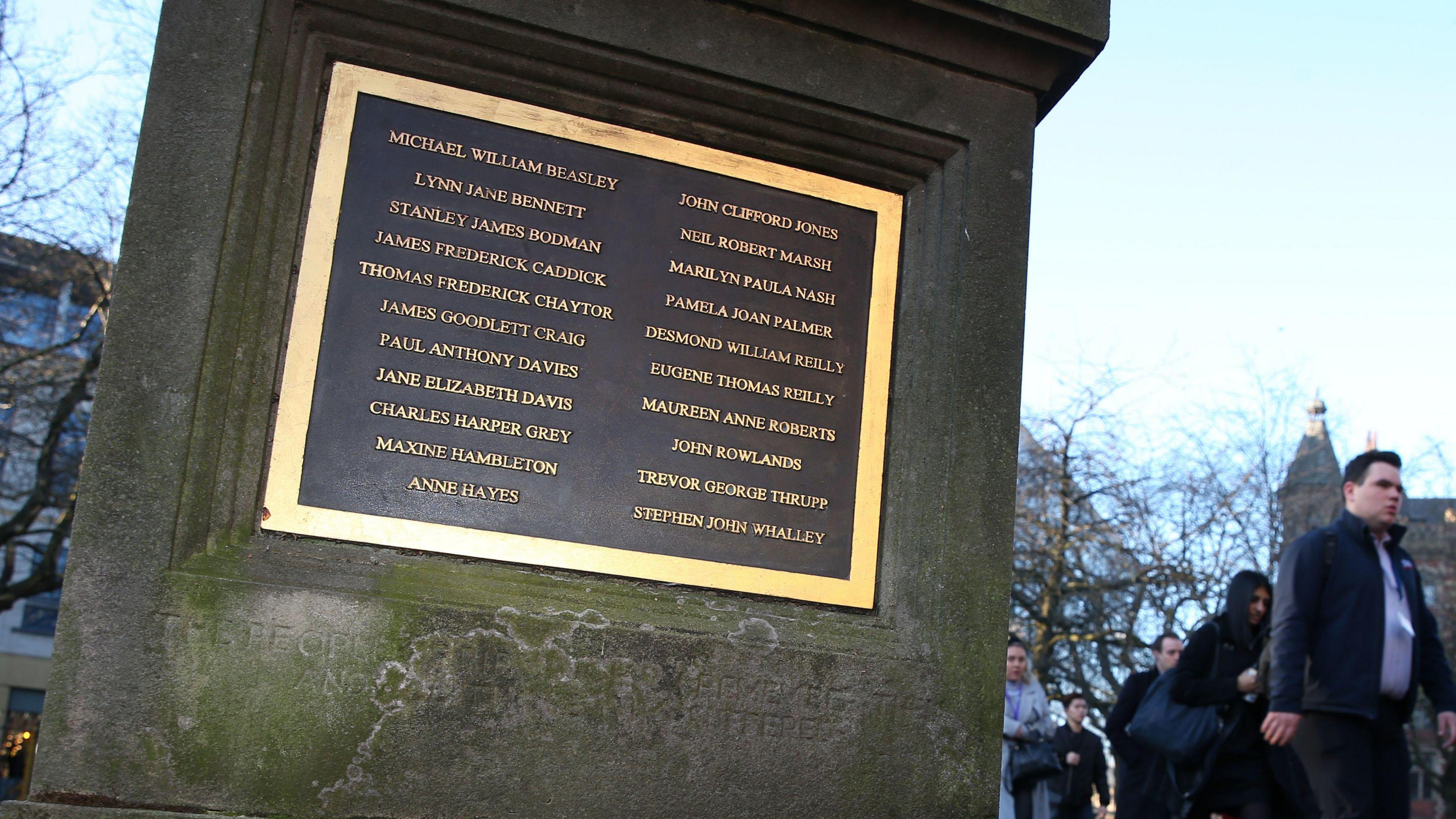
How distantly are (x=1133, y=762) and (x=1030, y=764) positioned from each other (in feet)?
2.40

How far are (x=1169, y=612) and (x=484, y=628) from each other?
73.7ft

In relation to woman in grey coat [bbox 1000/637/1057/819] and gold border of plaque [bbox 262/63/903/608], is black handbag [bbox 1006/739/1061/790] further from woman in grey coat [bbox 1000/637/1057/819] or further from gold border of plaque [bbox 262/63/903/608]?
gold border of plaque [bbox 262/63/903/608]

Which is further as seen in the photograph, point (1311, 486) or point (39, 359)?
point (1311, 486)

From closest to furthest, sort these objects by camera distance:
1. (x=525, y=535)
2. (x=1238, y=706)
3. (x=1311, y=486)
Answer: (x=525, y=535) < (x=1238, y=706) < (x=1311, y=486)

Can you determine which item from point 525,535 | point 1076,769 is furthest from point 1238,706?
point 1076,769

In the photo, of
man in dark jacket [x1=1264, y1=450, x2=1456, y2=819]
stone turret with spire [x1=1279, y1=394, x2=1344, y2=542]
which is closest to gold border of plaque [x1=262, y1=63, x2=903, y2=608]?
man in dark jacket [x1=1264, y1=450, x2=1456, y2=819]

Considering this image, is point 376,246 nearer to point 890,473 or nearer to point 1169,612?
point 890,473

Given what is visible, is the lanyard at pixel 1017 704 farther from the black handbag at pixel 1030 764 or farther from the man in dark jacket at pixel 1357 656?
the man in dark jacket at pixel 1357 656

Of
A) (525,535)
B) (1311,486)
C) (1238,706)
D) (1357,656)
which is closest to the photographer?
(525,535)

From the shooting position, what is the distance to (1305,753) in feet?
14.9

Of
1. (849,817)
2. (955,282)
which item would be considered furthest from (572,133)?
(849,817)

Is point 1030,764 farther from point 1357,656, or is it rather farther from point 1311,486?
point 1311,486

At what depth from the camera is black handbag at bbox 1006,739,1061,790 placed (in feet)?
25.8

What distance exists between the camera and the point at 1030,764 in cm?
786
